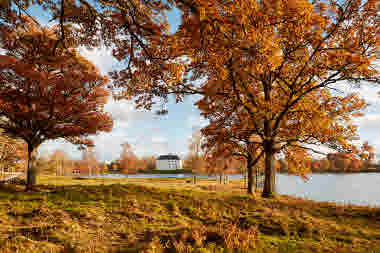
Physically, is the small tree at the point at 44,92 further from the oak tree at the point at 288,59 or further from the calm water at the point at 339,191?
the calm water at the point at 339,191

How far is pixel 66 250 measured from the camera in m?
4.05

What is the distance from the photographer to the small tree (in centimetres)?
845

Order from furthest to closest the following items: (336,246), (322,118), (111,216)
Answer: (322,118)
(111,216)
(336,246)

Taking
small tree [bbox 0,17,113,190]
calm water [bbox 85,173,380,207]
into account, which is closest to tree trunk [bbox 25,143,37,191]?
small tree [bbox 0,17,113,190]

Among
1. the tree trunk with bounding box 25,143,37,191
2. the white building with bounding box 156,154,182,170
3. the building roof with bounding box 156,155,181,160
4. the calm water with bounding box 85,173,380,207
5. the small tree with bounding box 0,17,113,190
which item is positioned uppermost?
the small tree with bounding box 0,17,113,190

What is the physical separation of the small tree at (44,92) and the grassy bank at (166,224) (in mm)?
3673

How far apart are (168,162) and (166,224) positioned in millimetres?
135936

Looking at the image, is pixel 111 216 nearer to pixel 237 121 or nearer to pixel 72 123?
pixel 72 123

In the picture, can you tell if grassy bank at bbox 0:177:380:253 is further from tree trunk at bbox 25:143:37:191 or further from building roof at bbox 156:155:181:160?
building roof at bbox 156:155:181:160

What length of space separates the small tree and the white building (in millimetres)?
128726

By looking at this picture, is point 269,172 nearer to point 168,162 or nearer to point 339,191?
point 339,191

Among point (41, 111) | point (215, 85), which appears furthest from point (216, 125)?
point (41, 111)

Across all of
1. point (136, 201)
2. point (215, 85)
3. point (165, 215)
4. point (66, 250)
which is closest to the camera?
point (66, 250)

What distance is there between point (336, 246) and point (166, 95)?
764cm
